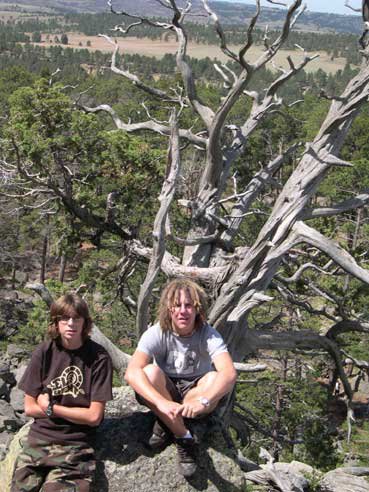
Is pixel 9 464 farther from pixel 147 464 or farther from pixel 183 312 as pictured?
pixel 183 312

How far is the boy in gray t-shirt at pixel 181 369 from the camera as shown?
371 cm

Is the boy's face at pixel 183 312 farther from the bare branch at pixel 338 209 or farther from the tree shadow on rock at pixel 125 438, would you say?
the bare branch at pixel 338 209

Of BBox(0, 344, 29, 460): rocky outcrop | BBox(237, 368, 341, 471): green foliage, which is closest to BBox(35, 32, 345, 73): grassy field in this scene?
BBox(0, 344, 29, 460): rocky outcrop

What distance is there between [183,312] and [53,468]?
4.21ft

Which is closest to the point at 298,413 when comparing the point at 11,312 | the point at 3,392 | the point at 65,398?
the point at 3,392

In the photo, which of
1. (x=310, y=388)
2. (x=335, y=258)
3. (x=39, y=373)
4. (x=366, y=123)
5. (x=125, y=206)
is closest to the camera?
(x=39, y=373)

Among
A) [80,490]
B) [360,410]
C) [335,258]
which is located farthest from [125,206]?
[360,410]

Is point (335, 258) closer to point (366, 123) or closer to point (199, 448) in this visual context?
point (199, 448)

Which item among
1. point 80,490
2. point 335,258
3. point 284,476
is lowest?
point 284,476

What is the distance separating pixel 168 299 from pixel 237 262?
2609 mm

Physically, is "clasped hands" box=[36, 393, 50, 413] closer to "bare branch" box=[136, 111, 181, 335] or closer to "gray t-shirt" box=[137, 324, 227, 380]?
"gray t-shirt" box=[137, 324, 227, 380]

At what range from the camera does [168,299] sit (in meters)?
3.94

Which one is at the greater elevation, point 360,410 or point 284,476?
point 284,476

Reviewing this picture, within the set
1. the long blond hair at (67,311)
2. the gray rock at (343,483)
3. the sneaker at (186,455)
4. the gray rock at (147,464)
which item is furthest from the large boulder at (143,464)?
the gray rock at (343,483)
